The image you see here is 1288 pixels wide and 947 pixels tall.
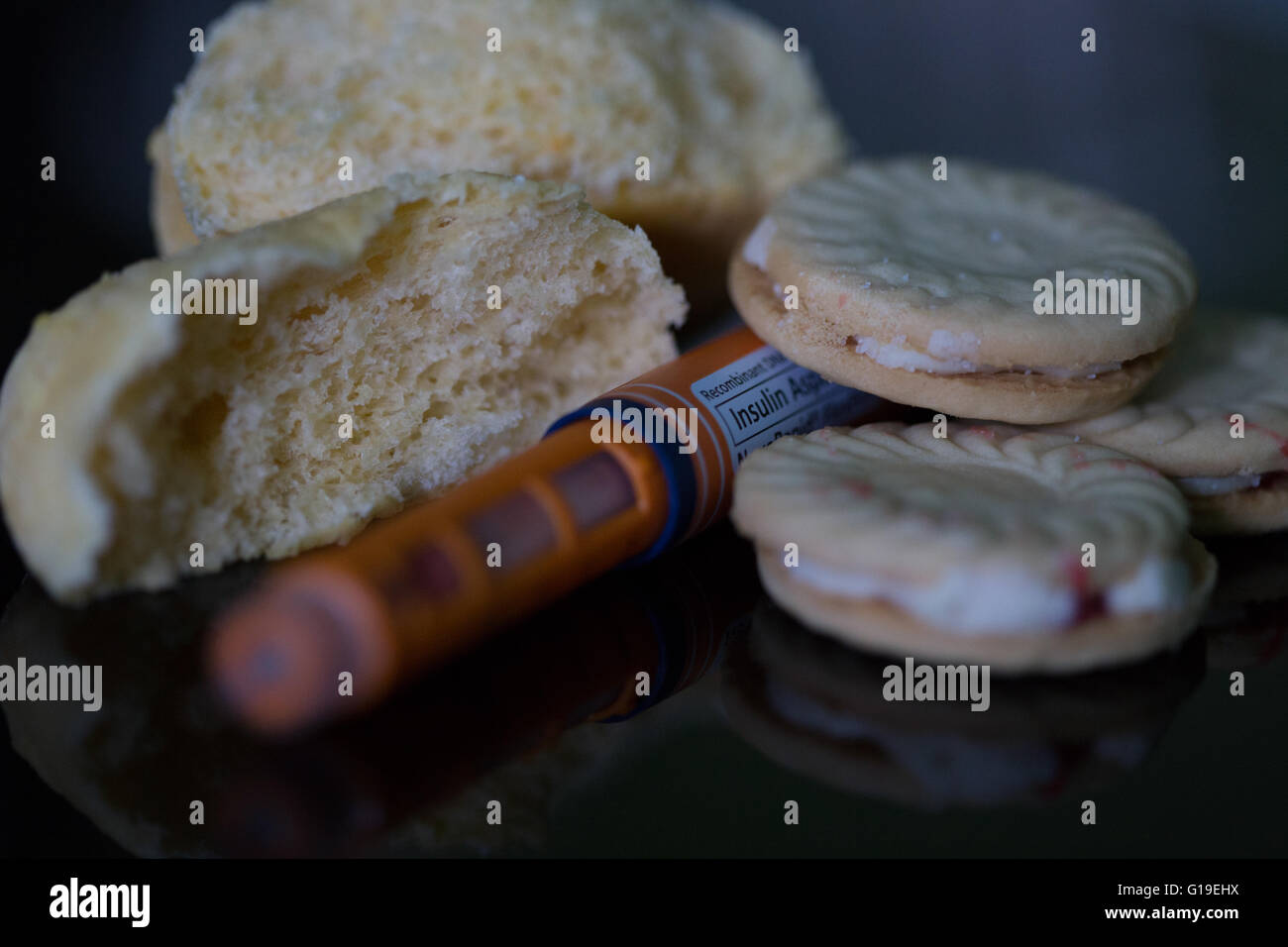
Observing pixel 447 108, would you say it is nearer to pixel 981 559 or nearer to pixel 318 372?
pixel 318 372

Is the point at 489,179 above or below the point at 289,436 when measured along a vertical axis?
above

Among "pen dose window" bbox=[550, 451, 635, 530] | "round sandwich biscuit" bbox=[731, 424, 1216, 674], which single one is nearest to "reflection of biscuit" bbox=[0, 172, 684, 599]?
"pen dose window" bbox=[550, 451, 635, 530]

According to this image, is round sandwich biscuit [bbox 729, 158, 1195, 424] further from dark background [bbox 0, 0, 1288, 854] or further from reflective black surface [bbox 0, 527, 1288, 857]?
dark background [bbox 0, 0, 1288, 854]

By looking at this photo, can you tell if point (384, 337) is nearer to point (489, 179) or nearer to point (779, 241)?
point (489, 179)

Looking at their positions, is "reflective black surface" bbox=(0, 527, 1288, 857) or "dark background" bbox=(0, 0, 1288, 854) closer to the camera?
"reflective black surface" bbox=(0, 527, 1288, 857)

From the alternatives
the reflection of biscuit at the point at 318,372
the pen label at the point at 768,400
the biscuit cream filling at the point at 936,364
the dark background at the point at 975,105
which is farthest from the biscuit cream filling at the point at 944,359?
the dark background at the point at 975,105

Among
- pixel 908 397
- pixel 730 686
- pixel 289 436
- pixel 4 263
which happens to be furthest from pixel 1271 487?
pixel 4 263
